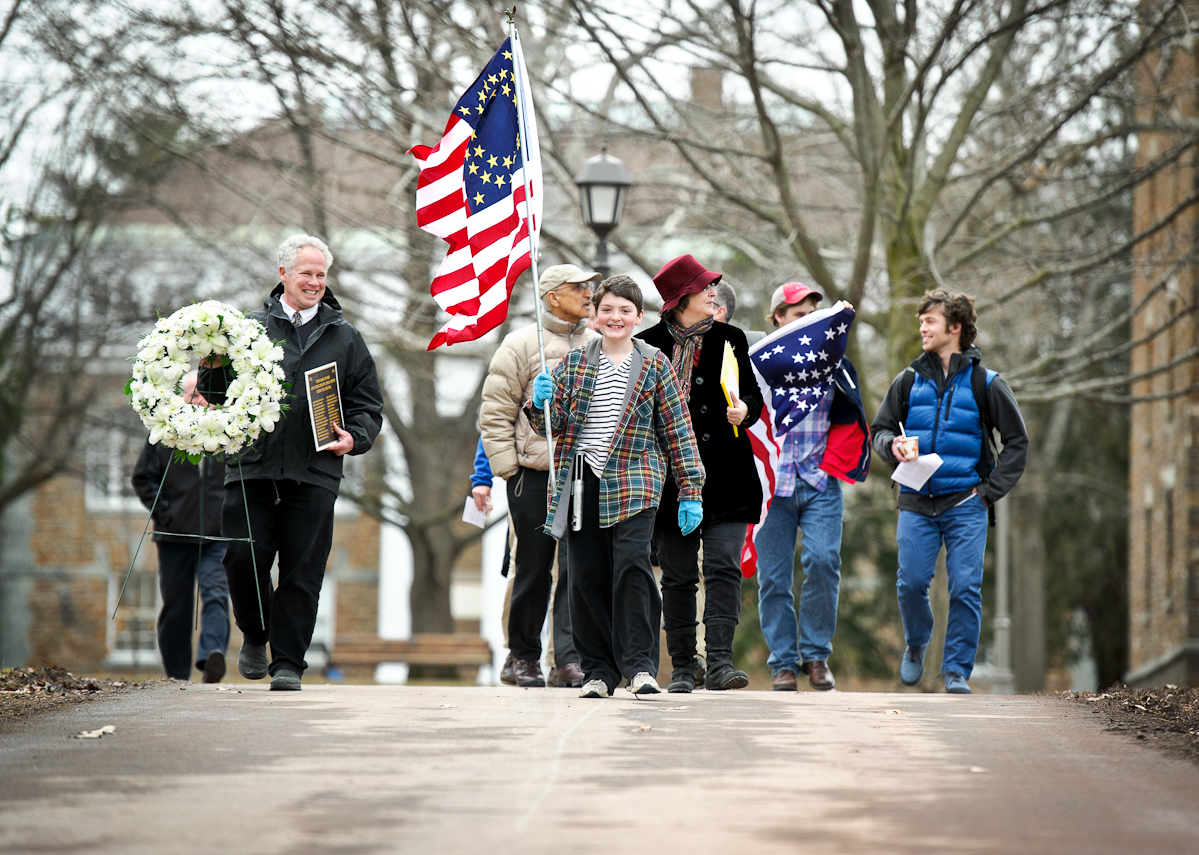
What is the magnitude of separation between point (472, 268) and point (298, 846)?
511cm

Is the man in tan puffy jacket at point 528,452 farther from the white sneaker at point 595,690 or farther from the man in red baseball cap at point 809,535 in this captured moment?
the man in red baseball cap at point 809,535

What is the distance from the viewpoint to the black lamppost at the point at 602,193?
42.3 feet

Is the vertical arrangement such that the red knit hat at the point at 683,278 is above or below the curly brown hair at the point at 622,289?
above

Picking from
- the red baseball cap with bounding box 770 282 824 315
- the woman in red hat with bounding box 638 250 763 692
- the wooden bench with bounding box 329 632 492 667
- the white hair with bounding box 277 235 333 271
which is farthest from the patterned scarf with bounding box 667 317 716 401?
the wooden bench with bounding box 329 632 492 667

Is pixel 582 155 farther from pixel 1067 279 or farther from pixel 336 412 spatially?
pixel 336 412

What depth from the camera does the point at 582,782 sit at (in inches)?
196

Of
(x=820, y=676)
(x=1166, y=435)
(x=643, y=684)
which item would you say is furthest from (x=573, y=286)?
(x=1166, y=435)

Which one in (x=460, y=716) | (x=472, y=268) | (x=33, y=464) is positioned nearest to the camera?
(x=460, y=716)

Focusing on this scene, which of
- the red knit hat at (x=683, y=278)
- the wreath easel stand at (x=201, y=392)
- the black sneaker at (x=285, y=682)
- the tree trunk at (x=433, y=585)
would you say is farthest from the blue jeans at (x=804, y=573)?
the tree trunk at (x=433, y=585)

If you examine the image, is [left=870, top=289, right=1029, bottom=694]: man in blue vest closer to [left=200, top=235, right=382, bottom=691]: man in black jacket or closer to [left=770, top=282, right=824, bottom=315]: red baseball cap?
[left=770, top=282, right=824, bottom=315]: red baseball cap

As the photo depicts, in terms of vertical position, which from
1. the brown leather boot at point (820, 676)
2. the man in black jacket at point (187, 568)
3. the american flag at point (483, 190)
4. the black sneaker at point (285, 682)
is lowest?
the brown leather boot at point (820, 676)

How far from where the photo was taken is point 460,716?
21.4 ft

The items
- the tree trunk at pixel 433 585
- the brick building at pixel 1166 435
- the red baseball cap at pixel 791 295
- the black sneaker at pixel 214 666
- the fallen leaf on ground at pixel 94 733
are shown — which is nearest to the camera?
the fallen leaf on ground at pixel 94 733

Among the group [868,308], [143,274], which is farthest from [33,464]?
[868,308]
